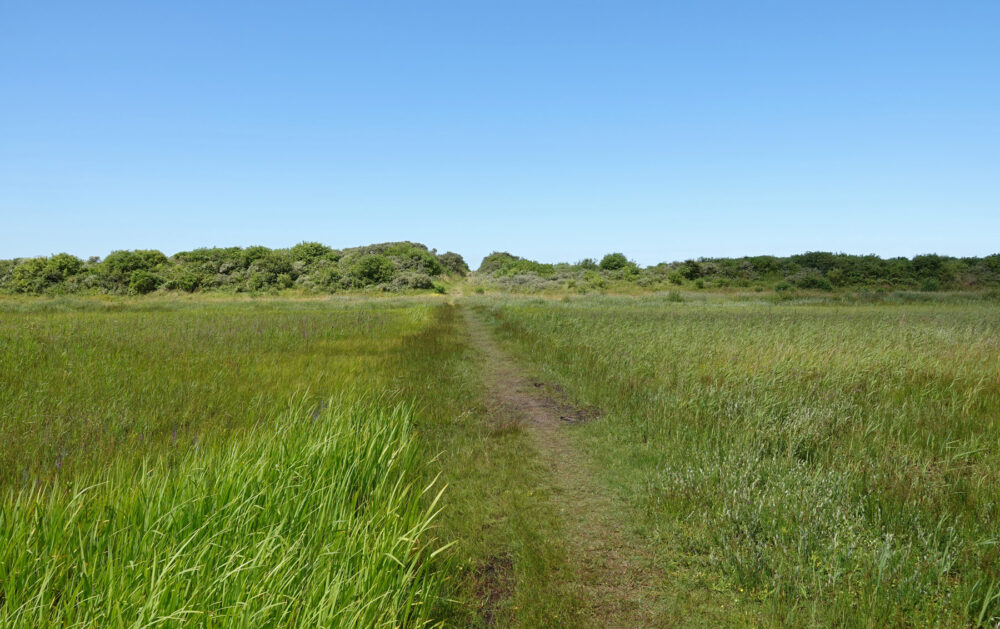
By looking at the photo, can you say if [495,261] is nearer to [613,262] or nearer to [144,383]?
[613,262]

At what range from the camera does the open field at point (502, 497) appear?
8.39ft

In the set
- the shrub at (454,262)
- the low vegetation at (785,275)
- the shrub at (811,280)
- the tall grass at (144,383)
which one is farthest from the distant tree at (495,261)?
the tall grass at (144,383)

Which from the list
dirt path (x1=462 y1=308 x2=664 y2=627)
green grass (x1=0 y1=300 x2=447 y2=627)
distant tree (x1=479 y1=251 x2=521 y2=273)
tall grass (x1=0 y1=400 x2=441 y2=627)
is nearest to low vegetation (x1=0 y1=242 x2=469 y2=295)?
distant tree (x1=479 y1=251 x2=521 y2=273)

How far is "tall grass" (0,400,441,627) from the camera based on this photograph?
84.0 inches

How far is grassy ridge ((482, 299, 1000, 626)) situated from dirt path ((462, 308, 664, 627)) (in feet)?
1.19

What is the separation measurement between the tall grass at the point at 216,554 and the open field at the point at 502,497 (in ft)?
0.08

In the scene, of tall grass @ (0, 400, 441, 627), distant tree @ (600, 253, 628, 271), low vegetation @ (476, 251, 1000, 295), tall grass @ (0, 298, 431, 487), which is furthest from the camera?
distant tree @ (600, 253, 628, 271)

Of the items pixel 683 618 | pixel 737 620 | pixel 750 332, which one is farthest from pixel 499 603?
pixel 750 332

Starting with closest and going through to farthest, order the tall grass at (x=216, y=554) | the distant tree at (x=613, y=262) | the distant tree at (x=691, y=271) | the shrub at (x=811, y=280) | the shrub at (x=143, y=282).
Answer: the tall grass at (x=216, y=554), the shrub at (x=811, y=280), the shrub at (x=143, y=282), the distant tree at (x=691, y=271), the distant tree at (x=613, y=262)

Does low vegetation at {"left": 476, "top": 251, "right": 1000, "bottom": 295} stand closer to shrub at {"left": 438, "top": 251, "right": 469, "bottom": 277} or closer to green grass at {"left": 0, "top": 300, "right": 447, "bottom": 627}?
shrub at {"left": 438, "top": 251, "right": 469, "bottom": 277}

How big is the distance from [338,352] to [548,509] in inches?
405

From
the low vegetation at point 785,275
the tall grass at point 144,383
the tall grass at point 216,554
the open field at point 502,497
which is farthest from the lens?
Result: the low vegetation at point 785,275

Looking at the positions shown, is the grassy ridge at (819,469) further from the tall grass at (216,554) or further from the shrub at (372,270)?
the shrub at (372,270)

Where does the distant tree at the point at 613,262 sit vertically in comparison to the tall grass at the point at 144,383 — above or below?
above
